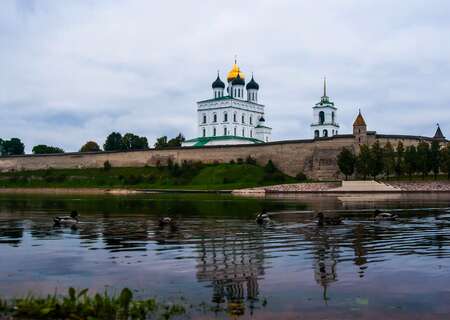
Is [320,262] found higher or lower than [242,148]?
lower

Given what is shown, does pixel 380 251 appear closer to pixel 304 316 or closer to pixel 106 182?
pixel 304 316

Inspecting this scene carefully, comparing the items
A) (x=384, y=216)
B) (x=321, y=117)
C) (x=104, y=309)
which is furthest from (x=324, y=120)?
(x=104, y=309)

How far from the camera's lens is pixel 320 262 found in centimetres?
1393

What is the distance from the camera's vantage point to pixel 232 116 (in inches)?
4692

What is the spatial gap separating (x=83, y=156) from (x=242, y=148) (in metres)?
30.9

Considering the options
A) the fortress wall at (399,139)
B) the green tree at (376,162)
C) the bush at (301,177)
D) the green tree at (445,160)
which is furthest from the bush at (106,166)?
the green tree at (445,160)

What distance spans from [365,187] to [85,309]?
65.4 metres

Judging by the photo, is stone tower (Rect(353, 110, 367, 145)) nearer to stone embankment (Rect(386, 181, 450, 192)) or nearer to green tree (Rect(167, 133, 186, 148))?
stone embankment (Rect(386, 181, 450, 192))

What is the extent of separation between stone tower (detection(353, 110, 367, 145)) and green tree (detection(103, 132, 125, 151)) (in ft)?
201

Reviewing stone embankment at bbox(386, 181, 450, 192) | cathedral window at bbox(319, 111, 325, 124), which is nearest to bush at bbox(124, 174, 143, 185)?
stone embankment at bbox(386, 181, 450, 192)

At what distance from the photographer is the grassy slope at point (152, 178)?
84.9 metres

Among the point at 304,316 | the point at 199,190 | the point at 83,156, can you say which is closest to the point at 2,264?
the point at 304,316

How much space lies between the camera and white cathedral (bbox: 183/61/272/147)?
118750mm

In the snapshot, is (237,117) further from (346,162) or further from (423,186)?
(423,186)
